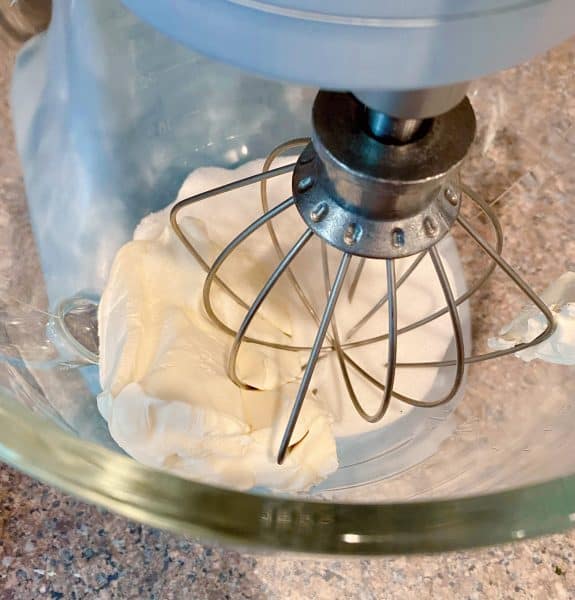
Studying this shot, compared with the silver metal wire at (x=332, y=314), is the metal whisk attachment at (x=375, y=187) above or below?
above

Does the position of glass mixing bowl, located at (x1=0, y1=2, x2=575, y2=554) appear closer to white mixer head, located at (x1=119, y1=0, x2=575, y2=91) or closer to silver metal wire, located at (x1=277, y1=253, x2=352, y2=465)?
silver metal wire, located at (x1=277, y1=253, x2=352, y2=465)

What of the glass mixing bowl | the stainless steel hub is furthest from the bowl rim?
the stainless steel hub

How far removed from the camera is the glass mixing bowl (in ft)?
1.33

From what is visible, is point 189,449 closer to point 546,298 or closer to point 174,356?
point 174,356

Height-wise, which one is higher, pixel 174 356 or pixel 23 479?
pixel 174 356

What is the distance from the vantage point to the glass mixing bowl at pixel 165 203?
405 mm

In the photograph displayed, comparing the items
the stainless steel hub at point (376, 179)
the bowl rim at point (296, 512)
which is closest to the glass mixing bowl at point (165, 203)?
the bowl rim at point (296, 512)

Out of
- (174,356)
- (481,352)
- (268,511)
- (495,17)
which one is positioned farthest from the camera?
(481,352)

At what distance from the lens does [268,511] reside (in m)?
0.28

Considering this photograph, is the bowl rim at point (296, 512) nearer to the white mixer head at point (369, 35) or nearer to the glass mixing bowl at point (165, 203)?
the glass mixing bowl at point (165, 203)

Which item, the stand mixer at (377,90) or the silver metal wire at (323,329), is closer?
the stand mixer at (377,90)

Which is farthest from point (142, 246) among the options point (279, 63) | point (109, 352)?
point (279, 63)

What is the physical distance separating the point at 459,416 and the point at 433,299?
0.10 meters

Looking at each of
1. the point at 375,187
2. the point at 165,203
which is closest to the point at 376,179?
the point at 375,187
